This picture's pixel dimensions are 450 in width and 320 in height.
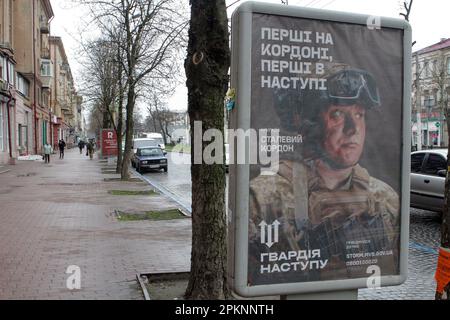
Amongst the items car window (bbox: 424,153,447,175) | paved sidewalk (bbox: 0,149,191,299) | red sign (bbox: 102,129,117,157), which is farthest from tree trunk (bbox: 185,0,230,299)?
red sign (bbox: 102,129,117,157)

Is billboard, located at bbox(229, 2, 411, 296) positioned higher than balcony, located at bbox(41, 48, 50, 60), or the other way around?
balcony, located at bbox(41, 48, 50, 60)

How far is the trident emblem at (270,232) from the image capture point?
367 centimetres

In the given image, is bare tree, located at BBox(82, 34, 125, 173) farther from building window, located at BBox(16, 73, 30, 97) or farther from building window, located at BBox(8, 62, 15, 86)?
building window, located at BBox(16, 73, 30, 97)

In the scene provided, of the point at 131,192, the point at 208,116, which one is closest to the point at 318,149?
the point at 208,116

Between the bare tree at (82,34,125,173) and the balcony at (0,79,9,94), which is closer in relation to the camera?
the bare tree at (82,34,125,173)

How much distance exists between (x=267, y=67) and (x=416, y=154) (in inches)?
370

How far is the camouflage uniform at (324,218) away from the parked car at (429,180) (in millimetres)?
7319

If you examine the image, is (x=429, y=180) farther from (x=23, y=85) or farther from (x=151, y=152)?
(x=23, y=85)

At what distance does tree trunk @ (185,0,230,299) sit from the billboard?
113 cm

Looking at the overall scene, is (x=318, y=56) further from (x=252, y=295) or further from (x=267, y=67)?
(x=252, y=295)

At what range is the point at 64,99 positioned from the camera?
84188 mm

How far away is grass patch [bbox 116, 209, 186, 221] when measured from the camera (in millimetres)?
11719

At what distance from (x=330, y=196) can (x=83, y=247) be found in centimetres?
558
